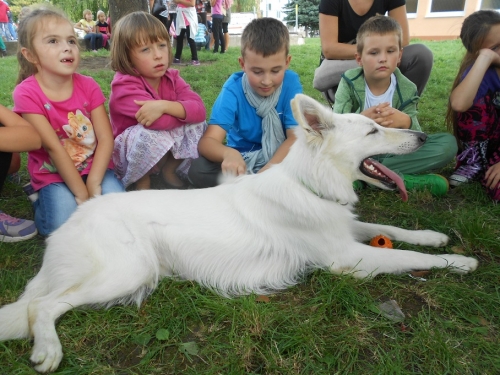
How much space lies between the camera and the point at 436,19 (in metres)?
23.2

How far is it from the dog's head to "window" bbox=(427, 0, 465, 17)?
24816 millimetres

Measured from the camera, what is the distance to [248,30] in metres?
3.40

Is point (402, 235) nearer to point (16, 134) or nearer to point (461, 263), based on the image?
point (461, 263)

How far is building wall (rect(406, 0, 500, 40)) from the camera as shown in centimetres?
2256

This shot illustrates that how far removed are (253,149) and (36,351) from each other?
253 cm

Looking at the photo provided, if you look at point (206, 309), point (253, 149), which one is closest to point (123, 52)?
point (253, 149)

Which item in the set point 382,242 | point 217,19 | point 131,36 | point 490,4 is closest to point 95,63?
point 217,19

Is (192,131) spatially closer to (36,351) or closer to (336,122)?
(336,122)

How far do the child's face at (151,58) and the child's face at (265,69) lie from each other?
70cm

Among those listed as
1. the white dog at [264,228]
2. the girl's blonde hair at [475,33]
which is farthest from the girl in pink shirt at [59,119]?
the girl's blonde hair at [475,33]

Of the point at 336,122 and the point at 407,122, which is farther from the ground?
the point at 336,122

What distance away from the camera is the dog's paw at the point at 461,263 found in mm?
2479

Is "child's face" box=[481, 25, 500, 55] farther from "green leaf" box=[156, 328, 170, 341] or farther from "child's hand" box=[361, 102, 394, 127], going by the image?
"green leaf" box=[156, 328, 170, 341]

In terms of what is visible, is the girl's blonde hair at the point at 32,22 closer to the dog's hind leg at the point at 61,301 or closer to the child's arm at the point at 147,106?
the child's arm at the point at 147,106
